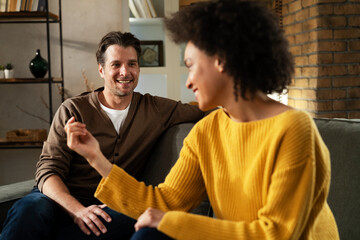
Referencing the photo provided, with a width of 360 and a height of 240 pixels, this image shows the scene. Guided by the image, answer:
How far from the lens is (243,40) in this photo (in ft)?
3.67

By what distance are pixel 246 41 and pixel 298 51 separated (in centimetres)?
264

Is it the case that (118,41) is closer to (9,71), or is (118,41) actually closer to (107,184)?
(107,184)

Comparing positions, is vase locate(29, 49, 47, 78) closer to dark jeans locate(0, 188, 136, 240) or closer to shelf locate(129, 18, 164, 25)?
shelf locate(129, 18, 164, 25)

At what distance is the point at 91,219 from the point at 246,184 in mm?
748

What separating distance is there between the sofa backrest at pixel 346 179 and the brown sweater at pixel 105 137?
28.4 inches

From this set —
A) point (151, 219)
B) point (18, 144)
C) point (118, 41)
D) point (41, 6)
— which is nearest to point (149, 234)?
point (151, 219)

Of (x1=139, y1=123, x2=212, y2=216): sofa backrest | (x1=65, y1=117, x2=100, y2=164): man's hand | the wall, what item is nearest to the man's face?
(x1=139, y1=123, x2=212, y2=216): sofa backrest

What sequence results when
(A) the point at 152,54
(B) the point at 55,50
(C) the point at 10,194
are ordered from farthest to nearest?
1. (A) the point at 152,54
2. (B) the point at 55,50
3. (C) the point at 10,194

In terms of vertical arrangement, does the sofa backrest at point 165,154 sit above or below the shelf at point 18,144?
above

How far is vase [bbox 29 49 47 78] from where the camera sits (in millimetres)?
3295

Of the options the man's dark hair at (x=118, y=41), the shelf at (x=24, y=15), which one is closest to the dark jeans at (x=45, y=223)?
the man's dark hair at (x=118, y=41)

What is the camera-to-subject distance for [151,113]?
2082 millimetres

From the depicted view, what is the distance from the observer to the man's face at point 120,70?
6.87 feet

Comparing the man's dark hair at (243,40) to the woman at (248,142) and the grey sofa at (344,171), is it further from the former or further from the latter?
the grey sofa at (344,171)
